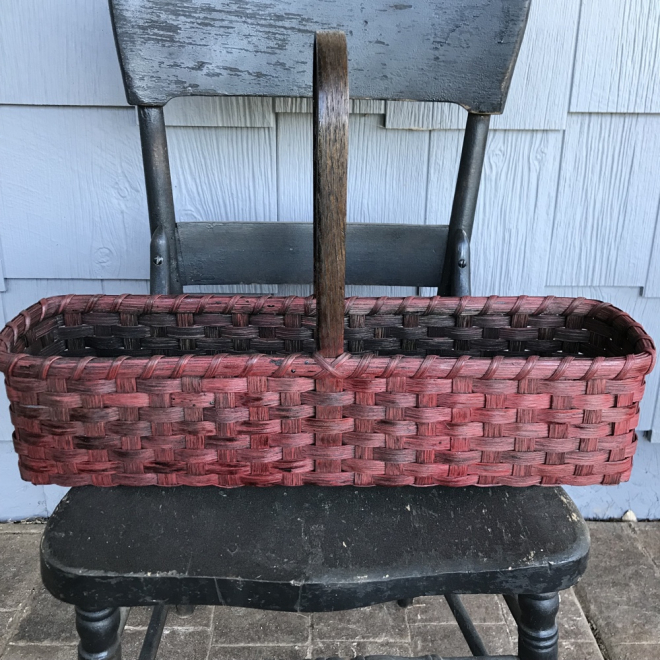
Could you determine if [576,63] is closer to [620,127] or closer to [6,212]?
[620,127]

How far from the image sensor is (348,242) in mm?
1020

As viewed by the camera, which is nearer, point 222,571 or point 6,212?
point 222,571

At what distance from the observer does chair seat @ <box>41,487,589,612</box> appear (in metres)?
0.62

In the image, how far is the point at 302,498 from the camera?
0.72 m

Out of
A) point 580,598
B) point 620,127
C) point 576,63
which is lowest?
point 580,598

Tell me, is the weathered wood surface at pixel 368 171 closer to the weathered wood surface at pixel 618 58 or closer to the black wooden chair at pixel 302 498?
the black wooden chair at pixel 302 498

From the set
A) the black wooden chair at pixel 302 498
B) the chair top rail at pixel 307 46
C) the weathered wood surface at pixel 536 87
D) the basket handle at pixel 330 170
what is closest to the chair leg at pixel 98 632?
the black wooden chair at pixel 302 498

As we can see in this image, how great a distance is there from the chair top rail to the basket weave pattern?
393 mm

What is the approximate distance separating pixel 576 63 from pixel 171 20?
700mm

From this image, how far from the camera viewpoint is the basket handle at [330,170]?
537 mm

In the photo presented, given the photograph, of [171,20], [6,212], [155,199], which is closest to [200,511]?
[155,199]

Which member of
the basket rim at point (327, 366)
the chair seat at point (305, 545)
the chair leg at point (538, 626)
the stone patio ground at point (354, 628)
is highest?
the basket rim at point (327, 366)

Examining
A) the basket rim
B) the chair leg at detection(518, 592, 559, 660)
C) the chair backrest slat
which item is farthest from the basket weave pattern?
the chair backrest slat

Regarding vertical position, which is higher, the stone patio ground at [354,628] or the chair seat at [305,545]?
the chair seat at [305,545]
